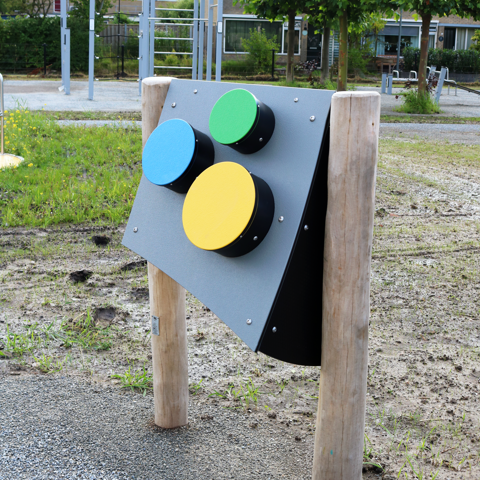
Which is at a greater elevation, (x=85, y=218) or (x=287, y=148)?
(x=287, y=148)

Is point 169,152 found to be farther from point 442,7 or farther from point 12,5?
point 12,5

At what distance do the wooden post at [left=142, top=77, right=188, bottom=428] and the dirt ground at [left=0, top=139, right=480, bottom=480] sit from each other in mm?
287

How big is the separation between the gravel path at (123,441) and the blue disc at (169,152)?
3.46ft

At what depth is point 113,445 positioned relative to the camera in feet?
7.19

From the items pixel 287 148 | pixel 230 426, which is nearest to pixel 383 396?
pixel 230 426

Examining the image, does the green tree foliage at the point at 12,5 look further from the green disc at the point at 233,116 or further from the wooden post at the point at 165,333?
the green disc at the point at 233,116

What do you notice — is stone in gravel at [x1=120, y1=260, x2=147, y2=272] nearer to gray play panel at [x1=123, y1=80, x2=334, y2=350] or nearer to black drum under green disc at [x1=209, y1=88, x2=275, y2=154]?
gray play panel at [x1=123, y1=80, x2=334, y2=350]

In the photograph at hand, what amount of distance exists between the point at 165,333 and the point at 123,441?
454mm

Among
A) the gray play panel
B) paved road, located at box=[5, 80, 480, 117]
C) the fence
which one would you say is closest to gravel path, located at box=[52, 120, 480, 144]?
paved road, located at box=[5, 80, 480, 117]

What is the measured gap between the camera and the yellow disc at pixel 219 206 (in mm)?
1567

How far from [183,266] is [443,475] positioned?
1.24 meters

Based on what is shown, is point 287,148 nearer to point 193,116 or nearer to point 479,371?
point 193,116

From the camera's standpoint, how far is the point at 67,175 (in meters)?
5.78

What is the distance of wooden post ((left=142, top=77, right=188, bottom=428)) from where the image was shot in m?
2.12
